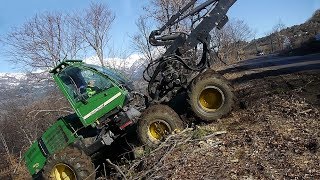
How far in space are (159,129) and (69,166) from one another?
210cm

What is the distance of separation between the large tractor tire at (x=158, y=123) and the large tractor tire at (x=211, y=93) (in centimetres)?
46

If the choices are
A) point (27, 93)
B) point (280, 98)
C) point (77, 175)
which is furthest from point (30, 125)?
point (280, 98)

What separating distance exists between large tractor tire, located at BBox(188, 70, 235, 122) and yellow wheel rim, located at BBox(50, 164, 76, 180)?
306cm

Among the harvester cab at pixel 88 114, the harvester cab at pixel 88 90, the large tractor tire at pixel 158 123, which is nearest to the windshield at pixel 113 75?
the harvester cab at pixel 88 114

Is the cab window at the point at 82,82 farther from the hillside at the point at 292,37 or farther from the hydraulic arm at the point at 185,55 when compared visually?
the hillside at the point at 292,37

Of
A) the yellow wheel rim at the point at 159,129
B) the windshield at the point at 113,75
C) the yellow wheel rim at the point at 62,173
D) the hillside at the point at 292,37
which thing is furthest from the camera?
the hillside at the point at 292,37

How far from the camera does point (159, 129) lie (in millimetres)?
7875

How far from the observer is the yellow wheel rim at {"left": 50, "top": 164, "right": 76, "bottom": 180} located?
814 cm

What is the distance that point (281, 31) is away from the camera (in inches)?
2621

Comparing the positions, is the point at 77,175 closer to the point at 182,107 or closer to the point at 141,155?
the point at 141,155

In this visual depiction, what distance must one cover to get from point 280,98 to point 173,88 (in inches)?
93.4

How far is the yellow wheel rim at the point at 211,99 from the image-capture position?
7730mm

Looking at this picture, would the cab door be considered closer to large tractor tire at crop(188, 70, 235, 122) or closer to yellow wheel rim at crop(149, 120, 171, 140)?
yellow wheel rim at crop(149, 120, 171, 140)

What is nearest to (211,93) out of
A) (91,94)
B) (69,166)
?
(91,94)
